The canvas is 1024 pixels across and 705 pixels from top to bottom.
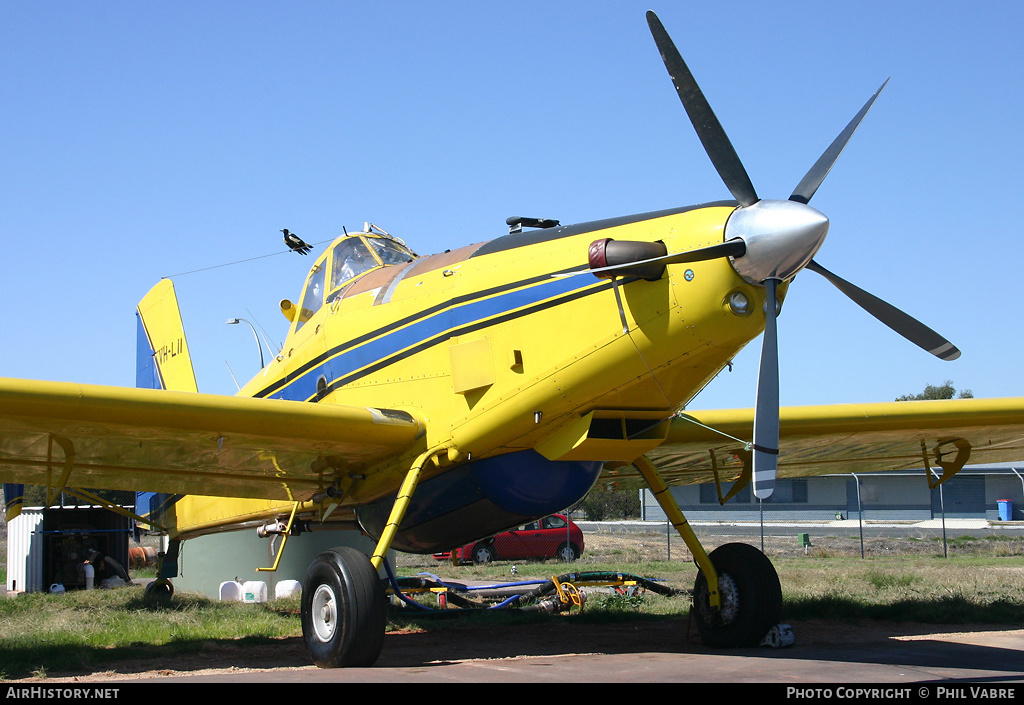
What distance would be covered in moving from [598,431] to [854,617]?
526 centimetres

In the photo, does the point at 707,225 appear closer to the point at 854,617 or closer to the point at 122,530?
the point at 854,617

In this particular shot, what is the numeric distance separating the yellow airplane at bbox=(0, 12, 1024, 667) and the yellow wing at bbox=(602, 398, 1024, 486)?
0.14ft

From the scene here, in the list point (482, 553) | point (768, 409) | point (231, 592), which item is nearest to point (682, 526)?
point (768, 409)

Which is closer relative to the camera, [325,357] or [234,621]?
[325,357]

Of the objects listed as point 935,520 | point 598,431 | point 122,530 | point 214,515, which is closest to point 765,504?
point 935,520

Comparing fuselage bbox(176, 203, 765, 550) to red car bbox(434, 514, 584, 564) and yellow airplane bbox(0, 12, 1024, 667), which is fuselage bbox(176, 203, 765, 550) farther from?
red car bbox(434, 514, 584, 564)

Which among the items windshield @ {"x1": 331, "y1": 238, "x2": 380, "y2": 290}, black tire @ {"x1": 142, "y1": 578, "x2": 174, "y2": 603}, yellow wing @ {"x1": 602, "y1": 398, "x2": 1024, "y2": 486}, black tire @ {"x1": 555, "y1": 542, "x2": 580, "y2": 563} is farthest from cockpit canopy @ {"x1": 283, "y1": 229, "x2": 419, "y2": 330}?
black tire @ {"x1": 555, "y1": 542, "x2": 580, "y2": 563}

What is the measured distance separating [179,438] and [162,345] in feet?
23.8

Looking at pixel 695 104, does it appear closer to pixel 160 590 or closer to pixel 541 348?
pixel 541 348

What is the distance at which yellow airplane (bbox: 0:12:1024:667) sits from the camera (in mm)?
7254

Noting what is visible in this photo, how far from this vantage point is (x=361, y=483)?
9695mm

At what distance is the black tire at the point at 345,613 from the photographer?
24.7 ft

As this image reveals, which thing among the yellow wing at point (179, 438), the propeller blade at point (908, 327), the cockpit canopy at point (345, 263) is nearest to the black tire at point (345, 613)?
the yellow wing at point (179, 438)
